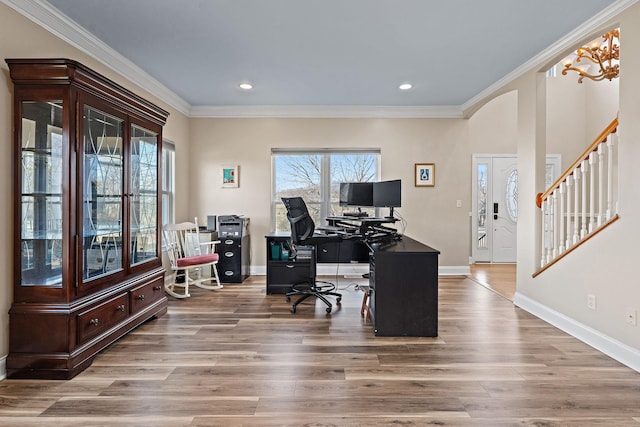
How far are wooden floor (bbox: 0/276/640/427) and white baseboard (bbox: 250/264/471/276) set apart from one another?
2128 mm

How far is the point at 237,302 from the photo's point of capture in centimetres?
402

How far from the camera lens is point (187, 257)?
182 inches

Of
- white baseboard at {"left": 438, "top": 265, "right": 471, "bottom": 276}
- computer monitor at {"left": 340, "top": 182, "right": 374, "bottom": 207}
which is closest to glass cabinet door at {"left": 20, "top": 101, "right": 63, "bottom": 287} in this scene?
computer monitor at {"left": 340, "top": 182, "right": 374, "bottom": 207}

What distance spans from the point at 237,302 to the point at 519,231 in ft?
10.4

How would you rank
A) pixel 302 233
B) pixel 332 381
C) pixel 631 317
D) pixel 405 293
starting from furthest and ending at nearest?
pixel 302 233 → pixel 405 293 → pixel 631 317 → pixel 332 381

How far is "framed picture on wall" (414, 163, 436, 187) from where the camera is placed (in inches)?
216

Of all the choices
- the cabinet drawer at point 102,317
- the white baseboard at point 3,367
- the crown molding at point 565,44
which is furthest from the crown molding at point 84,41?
the crown molding at point 565,44

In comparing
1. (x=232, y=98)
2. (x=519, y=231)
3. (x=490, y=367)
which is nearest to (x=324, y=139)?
(x=232, y=98)

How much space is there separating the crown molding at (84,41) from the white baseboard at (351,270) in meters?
2.68

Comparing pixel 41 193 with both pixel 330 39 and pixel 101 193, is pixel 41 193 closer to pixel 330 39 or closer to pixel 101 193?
pixel 101 193

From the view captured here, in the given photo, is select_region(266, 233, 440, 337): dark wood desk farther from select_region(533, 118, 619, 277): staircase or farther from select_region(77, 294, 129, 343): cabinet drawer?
select_region(77, 294, 129, 343): cabinet drawer

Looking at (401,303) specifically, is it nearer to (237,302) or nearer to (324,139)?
(237,302)

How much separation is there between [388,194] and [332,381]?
7.18ft

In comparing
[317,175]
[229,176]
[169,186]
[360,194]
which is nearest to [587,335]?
[360,194]
